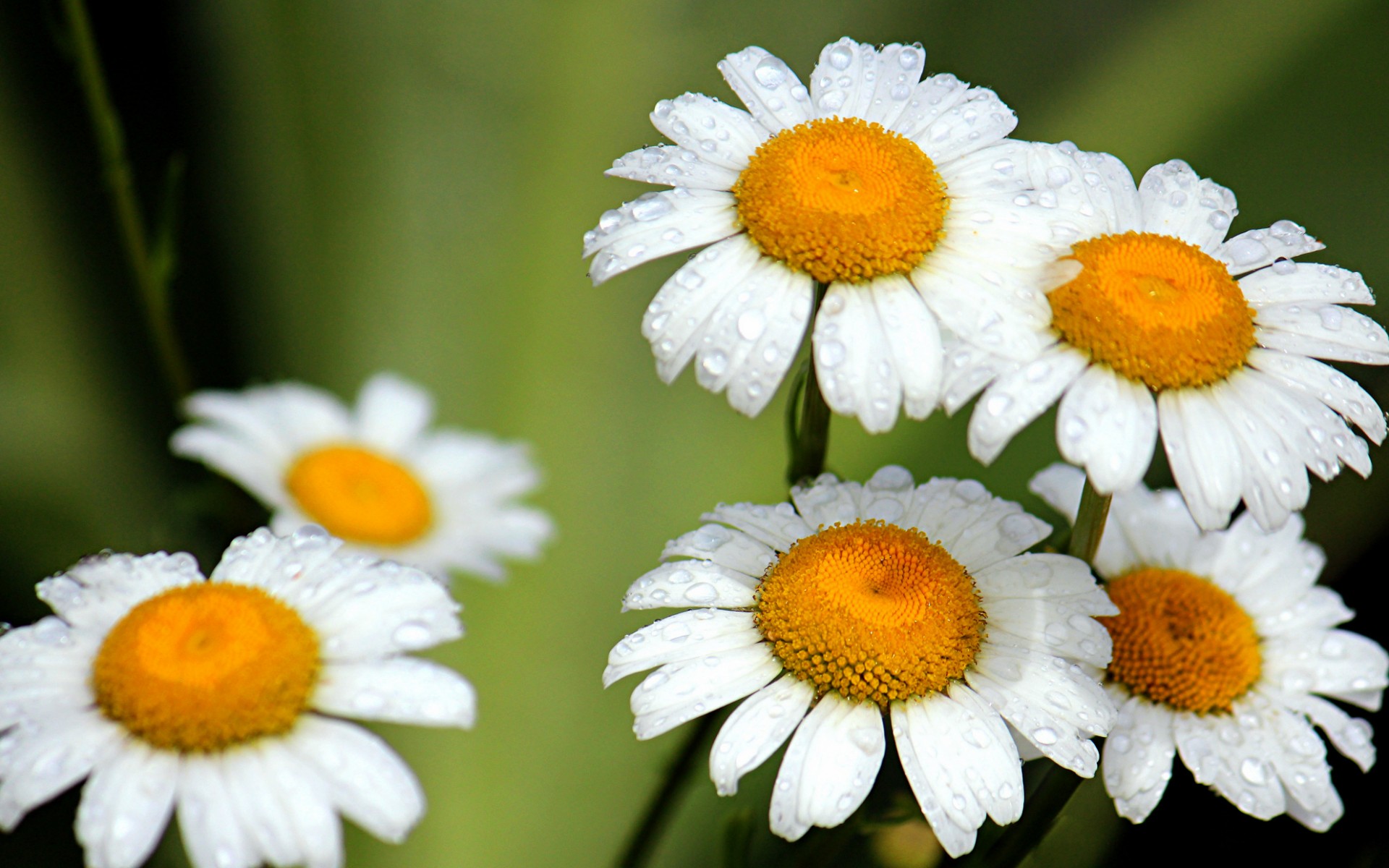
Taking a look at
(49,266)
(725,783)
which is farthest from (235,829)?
(49,266)

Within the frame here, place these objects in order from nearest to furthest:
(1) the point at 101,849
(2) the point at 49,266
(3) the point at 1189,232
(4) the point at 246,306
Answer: (1) the point at 101,849 → (3) the point at 1189,232 → (2) the point at 49,266 → (4) the point at 246,306

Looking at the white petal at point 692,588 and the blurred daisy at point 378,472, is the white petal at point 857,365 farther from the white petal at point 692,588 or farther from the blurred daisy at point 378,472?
the blurred daisy at point 378,472

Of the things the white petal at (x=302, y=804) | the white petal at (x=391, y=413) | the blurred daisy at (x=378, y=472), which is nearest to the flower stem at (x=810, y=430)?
the white petal at (x=302, y=804)

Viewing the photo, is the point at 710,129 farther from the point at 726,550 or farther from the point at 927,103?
the point at 726,550

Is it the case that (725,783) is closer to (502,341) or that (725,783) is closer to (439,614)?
(439,614)

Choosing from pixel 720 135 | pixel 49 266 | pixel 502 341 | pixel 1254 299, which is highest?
pixel 720 135

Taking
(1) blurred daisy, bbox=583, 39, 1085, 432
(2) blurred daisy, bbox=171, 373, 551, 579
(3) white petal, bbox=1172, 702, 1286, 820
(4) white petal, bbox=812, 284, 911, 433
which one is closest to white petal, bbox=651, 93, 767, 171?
(1) blurred daisy, bbox=583, 39, 1085, 432

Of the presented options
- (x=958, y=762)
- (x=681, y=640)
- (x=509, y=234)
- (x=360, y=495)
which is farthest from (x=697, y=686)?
(x=509, y=234)
